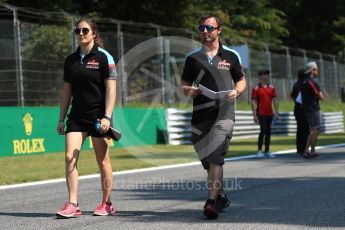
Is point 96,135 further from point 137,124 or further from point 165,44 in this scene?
point 165,44

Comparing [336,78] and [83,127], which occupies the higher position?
[336,78]

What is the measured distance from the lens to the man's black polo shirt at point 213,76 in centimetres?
735

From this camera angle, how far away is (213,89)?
735cm

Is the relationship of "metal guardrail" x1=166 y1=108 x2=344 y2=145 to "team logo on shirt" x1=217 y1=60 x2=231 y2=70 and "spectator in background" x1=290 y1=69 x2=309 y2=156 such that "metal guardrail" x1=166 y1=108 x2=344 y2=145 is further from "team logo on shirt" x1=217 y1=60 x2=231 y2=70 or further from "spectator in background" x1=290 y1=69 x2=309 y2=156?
"team logo on shirt" x1=217 y1=60 x2=231 y2=70

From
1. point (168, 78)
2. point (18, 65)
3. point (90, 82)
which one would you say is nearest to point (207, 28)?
point (90, 82)

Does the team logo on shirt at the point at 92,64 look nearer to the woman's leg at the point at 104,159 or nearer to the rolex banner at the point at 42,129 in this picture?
the woman's leg at the point at 104,159

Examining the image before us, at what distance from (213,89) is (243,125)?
18903 millimetres

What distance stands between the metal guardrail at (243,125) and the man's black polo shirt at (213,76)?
45.5 ft

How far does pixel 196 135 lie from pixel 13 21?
1178 centimetres

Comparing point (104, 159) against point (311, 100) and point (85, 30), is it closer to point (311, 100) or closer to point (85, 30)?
point (85, 30)

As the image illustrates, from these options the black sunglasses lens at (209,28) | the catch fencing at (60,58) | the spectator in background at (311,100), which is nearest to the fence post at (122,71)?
the catch fencing at (60,58)

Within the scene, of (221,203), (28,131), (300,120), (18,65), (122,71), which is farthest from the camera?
(122,71)

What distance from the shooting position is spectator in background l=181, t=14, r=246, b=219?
A: 7.33 meters

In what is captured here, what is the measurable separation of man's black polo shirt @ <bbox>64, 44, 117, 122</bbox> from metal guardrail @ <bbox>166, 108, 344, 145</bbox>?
547 inches
